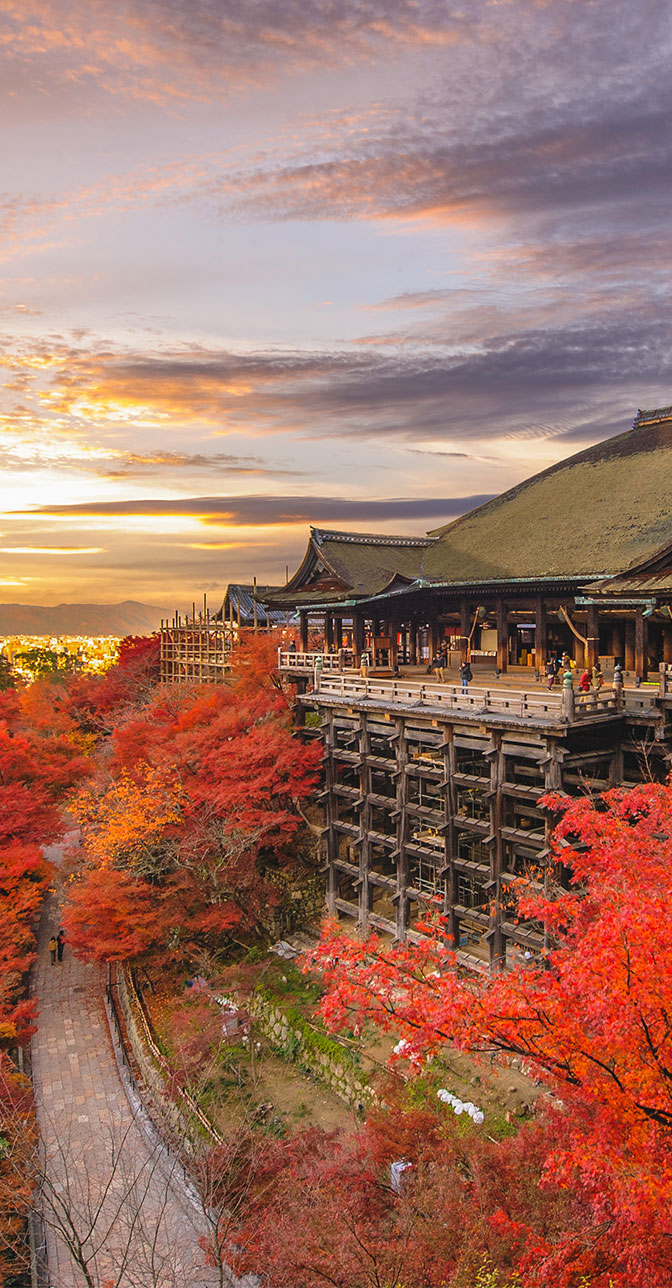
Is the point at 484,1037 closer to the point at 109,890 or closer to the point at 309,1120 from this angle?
the point at 309,1120

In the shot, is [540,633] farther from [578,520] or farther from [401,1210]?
[401,1210]

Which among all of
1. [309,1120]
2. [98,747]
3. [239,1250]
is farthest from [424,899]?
[98,747]

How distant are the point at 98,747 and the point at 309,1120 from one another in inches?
1476

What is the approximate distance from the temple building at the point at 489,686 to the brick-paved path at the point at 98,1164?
8.49 m

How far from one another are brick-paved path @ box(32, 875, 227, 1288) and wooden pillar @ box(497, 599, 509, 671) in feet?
63.4

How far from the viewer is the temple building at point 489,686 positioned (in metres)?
21.8

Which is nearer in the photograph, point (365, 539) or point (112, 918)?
point (112, 918)

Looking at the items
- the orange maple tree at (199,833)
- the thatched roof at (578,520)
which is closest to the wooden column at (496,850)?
the thatched roof at (578,520)

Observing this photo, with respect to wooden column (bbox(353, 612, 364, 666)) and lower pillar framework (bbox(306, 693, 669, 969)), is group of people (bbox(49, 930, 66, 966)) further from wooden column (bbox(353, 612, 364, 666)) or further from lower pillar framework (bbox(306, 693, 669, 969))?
wooden column (bbox(353, 612, 364, 666))

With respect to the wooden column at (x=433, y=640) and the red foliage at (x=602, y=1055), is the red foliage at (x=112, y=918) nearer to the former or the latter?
the red foliage at (x=602, y=1055)

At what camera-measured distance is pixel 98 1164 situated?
19.3m

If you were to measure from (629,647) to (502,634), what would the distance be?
477cm

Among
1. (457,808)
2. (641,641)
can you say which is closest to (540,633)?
(641,641)

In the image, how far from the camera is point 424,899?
79.6ft
